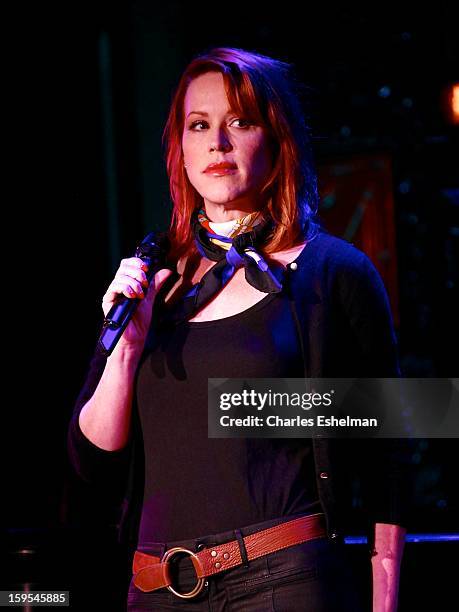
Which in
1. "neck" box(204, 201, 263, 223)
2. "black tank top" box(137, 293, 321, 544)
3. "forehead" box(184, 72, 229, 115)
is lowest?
"black tank top" box(137, 293, 321, 544)

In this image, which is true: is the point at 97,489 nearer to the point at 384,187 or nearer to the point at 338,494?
the point at 338,494

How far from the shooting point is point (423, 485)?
295 cm

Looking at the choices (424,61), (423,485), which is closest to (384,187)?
(424,61)

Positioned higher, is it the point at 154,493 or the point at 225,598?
the point at 154,493

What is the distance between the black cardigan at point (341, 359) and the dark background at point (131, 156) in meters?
1.08

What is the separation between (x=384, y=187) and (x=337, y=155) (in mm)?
213

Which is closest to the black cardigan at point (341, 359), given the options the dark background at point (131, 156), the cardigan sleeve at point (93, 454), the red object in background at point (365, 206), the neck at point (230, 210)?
the cardigan sleeve at point (93, 454)

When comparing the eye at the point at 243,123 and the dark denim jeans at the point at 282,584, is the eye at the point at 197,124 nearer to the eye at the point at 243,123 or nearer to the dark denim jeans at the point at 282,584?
the eye at the point at 243,123

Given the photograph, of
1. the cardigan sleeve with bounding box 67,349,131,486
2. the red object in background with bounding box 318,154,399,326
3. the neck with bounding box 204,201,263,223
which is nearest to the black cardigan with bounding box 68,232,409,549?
the cardigan sleeve with bounding box 67,349,131,486

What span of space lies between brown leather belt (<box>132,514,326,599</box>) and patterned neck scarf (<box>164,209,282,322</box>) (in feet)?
1.26

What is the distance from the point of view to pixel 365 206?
312 cm

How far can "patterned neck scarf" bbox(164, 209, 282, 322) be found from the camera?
1425 mm

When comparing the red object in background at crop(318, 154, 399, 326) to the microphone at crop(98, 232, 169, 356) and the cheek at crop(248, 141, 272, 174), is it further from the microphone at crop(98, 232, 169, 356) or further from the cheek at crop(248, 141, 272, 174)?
the microphone at crop(98, 232, 169, 356)

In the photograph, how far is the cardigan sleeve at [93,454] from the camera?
58.2 inches
